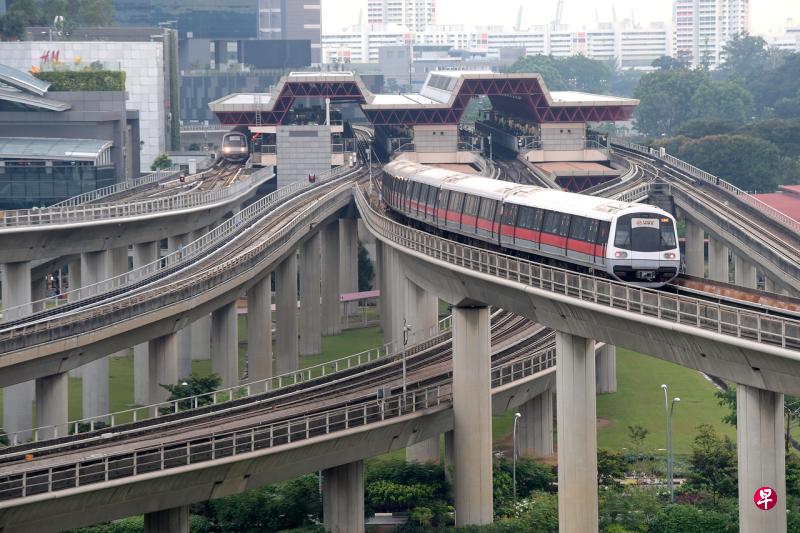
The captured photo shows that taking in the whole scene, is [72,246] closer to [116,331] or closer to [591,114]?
[116,331]

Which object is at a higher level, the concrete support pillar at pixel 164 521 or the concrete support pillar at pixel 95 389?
the concrete support pillar at pixel 164 521

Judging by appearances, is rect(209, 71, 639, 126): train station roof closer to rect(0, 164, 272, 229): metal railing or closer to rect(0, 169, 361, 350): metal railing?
rect(0, 164, 272, 229): metal railing

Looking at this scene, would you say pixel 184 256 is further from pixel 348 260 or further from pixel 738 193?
pixel 738 193

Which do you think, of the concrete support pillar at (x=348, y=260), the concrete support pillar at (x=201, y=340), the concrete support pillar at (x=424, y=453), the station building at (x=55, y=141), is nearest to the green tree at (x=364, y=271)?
the concrete support pillar at (x=348, y=260)

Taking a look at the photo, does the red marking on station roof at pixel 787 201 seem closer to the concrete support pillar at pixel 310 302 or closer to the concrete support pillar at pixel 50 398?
the concrete support pillar at pixel 310 302

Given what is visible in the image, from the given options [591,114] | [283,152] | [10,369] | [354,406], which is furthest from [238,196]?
[354,406]

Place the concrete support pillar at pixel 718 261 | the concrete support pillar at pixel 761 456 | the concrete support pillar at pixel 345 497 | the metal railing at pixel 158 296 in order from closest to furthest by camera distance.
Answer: the concrete support pillar at pixel 761 456 < the concrete support pillar at pixel 345 497 < the metal railing at pixel 158 296 < the concrete support pillar at pixel 718 261

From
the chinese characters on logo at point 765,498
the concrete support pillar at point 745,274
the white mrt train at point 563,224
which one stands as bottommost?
the concrete support pillar at point 745,274

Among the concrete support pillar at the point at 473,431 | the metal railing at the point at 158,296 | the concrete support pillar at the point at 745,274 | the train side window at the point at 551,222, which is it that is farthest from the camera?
the concrete support pillar at the point at 745,274
